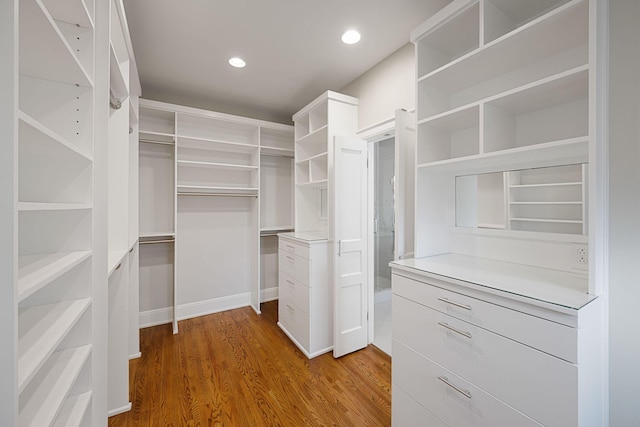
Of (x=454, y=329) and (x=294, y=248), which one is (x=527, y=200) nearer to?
(x=454, y=329)

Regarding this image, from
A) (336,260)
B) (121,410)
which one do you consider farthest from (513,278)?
(121,410)

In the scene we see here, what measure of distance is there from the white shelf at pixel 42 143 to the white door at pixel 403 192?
1.66 m

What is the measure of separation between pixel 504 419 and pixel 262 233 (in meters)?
3.05

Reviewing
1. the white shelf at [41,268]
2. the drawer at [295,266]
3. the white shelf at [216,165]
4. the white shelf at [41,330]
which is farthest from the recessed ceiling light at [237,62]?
the white shelf at [41,330]

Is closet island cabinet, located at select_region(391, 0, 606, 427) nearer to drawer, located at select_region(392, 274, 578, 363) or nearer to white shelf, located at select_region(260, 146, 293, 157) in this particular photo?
drawer, located at select_region(392, 274, 578, 363)

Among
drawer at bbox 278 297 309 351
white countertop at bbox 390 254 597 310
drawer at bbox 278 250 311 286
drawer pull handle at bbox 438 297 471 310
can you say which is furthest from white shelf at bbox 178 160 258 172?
drawer pull handle at bbox 438 297 471 310

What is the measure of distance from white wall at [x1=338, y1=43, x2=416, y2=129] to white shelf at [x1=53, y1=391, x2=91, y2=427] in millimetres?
2528

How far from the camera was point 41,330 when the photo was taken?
81 cm

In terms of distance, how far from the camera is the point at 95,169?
45.5 inches

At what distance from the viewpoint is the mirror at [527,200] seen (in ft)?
4.21

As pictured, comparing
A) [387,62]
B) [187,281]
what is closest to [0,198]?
[387,62]

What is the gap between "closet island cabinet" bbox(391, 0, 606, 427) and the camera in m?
0.96

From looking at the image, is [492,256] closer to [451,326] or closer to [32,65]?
[451,326]

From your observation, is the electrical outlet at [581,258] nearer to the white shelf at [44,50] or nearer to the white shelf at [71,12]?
the white shelf at [44,50]
